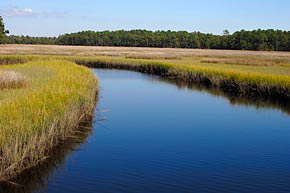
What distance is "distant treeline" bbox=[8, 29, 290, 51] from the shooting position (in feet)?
341

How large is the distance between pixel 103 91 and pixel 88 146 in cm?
1316

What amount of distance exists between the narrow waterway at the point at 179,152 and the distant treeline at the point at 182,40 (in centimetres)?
8985

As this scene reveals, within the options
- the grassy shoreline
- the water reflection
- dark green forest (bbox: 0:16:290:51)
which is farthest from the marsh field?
dark green forest (bbox: 0:16:290:51)

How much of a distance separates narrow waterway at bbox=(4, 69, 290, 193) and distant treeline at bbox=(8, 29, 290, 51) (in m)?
89.8

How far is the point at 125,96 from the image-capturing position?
22.8m

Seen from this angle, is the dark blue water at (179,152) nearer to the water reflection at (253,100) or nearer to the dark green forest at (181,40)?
the water reflection at (253,100)

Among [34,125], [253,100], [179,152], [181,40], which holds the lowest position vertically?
[179,152]

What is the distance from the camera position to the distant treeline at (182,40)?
104 metres

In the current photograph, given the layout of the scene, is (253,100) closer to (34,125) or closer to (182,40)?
(34,125)

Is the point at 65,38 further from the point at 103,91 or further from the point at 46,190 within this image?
the point at 46,190

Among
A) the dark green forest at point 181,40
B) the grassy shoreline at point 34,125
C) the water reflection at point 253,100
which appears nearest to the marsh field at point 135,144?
the grassy shoreline at point 34,125

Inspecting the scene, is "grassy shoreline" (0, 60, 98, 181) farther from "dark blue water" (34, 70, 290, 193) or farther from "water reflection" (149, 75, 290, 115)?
"water reflection" (149, 75, 290, 115)

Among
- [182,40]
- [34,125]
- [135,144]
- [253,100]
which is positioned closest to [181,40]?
[182,40]

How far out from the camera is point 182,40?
428ft
